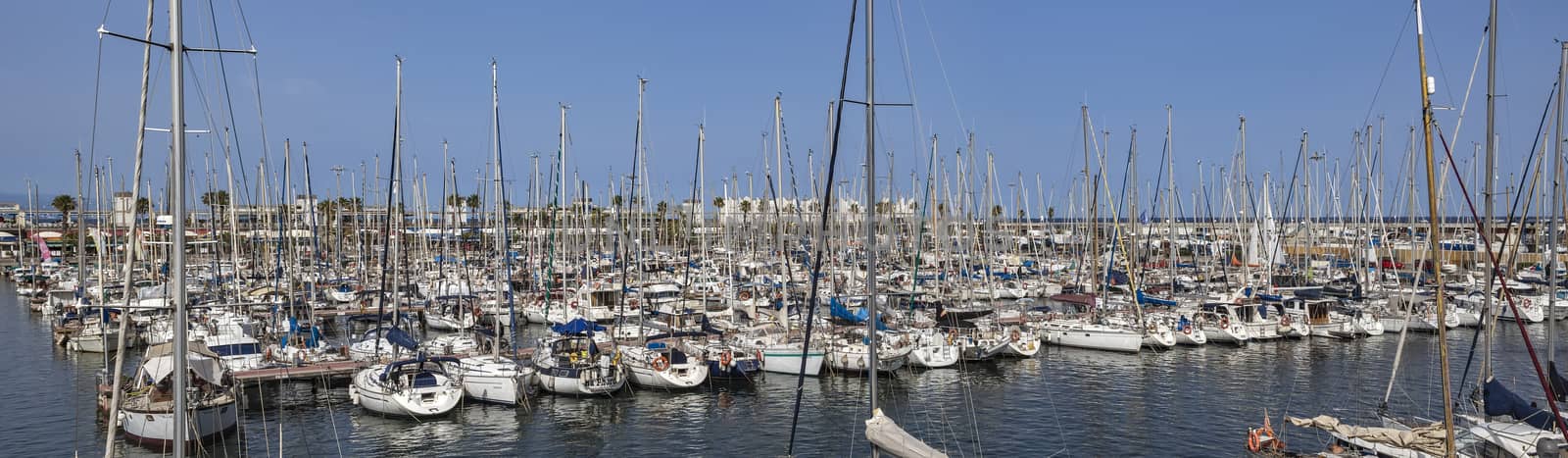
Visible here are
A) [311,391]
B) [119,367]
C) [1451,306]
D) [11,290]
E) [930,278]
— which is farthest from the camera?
[11,290]

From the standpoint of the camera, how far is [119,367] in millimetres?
13945

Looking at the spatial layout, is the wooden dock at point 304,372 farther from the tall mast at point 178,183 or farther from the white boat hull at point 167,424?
the tall mast at point 178,183

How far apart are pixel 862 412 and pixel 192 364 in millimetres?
20386

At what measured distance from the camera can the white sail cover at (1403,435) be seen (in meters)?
20.9

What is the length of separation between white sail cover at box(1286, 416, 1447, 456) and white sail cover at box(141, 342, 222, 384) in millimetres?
29330

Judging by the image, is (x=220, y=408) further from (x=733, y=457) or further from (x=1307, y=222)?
(x=1307, y=222)

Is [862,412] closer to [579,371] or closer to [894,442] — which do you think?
[579,371]

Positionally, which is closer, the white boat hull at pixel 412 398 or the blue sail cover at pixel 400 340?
the white boat hull at pixel 412 398

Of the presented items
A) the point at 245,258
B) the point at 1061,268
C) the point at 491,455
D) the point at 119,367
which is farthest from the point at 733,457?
the point at 245,258

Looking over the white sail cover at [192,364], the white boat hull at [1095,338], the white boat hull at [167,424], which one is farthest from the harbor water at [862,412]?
the white sail cover at [192,364]

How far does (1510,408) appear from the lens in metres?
20.5

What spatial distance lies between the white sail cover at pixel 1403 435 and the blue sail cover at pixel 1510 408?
115 cm

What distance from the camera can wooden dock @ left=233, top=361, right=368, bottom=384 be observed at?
3569 centimetres

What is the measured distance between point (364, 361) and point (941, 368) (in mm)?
23428
